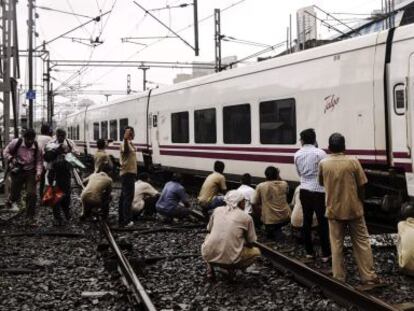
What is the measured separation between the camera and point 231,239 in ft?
20.5

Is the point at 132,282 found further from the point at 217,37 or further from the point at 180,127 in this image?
the point at 217,37

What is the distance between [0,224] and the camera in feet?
34.9

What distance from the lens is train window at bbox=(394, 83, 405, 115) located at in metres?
8.01

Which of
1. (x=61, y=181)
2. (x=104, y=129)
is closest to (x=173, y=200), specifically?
(x=61, y=181)

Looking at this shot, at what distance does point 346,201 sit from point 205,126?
8670mm

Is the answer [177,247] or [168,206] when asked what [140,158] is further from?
[177,247]

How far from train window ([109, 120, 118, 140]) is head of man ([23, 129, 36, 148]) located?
12739mm

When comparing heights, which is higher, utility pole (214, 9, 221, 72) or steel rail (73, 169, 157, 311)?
utility pole (214, 9, 221, 72)

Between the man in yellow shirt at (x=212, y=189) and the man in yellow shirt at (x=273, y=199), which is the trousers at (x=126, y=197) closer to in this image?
the man in yellow shirt at (x=212, y=189)

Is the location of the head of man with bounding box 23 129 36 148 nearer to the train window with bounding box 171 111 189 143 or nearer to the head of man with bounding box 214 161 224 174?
the head of man with bounding box 214 161 224 174

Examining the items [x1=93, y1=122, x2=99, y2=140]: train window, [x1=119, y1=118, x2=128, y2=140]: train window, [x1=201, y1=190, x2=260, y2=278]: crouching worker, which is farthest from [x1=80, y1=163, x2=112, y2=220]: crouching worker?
[x1=93, y1=122, x2=99, y2=140]: train window

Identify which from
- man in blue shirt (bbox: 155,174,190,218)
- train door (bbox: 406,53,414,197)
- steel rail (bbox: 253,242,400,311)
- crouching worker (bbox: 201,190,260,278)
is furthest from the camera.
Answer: man in blue shirt (bbox: 155,174,190,218)

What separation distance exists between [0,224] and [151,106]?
8664 millimetres

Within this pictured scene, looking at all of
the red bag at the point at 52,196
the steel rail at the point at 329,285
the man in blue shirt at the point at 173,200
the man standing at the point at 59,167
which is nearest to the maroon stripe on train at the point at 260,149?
the man in blue shirt at the point at 173,200
